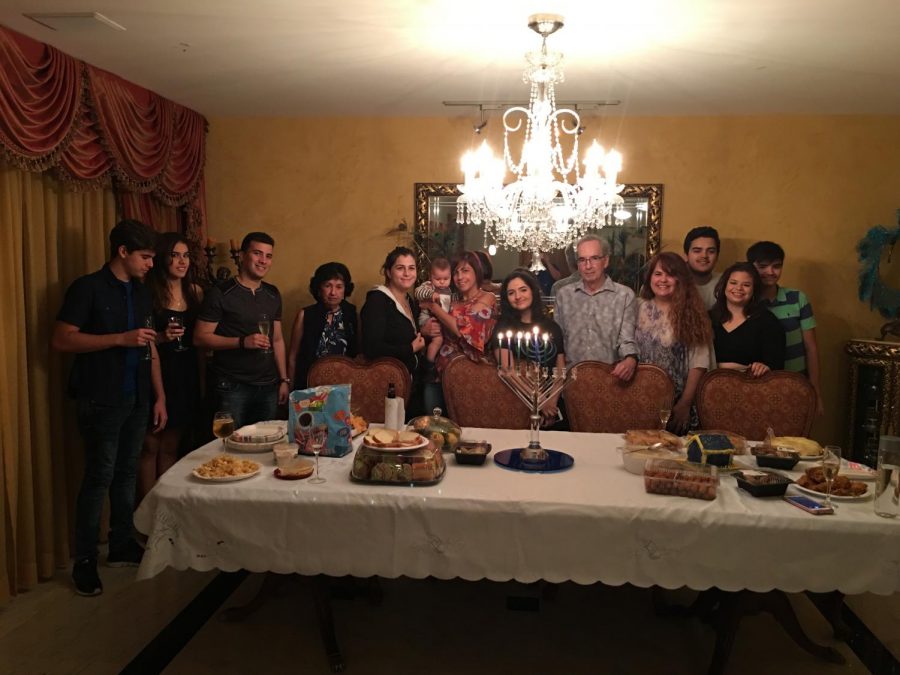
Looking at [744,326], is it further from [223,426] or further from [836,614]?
[223,426]

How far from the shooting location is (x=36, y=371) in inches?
114

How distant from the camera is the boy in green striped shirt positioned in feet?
11.8

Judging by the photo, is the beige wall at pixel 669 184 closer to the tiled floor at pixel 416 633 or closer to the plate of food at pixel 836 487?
the tiled floor at pixel 416 633

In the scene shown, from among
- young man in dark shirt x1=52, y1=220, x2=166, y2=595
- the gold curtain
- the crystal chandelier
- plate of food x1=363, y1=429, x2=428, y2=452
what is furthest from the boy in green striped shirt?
the gold curtain

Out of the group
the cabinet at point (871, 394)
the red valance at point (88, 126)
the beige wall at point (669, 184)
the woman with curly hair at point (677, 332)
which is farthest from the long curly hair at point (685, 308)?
the red valance at point (88, 126)

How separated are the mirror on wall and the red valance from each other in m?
1.44

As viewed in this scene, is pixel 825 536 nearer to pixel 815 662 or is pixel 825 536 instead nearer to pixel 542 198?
pixel 815 662

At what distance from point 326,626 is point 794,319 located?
2.89 metres

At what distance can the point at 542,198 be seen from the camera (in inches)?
103

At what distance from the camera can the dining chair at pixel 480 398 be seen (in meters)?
3.09

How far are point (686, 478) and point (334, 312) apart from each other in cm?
227

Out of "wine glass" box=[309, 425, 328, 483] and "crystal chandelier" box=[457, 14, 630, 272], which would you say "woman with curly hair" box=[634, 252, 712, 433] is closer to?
"crystal chandelier" box=[457, 14, 630, 272]

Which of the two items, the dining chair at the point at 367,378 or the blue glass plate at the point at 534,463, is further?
the dining chair at the point at 367,378

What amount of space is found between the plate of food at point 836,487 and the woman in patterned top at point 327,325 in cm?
238
